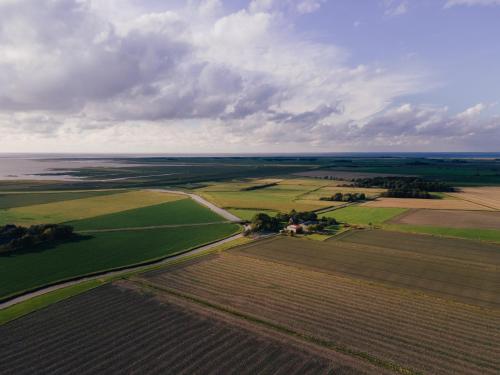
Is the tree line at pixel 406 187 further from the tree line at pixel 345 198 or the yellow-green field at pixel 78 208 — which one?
the yellow-green field at pixel 78 208

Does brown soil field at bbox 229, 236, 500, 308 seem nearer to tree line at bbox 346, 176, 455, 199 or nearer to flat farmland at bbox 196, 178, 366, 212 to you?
flat farmland at bbox 196, 178, 366, 212

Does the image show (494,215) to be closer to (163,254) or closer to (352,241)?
(352,241)

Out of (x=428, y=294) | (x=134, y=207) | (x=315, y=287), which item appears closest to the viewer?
(x=428, y=294)

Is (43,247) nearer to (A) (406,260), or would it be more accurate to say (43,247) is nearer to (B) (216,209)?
(B) (216,209)

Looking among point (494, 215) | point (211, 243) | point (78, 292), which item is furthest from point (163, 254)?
point (494, 215)

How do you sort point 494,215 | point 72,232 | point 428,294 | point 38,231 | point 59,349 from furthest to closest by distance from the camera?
1. point 494,215
2. point 72,232
3. point 38,231
4. point 428,294
5. point 59,349

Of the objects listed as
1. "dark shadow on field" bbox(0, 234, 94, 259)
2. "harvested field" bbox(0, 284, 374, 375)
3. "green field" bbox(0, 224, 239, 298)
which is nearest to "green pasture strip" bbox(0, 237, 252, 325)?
"harvested field" bbox(0, 284, 374, 375)

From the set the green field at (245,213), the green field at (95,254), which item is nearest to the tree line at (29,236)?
the green field at (95,254)
